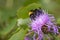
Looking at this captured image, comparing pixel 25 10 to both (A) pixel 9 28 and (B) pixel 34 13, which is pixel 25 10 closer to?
(B) pixel 34 13

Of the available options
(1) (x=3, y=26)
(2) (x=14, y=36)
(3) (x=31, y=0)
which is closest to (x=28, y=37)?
(2) (x=14, y=36)

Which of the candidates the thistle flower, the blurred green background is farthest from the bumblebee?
the blurred green background

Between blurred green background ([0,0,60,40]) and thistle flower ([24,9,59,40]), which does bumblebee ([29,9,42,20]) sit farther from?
blurred green background ([0,0,60,40])

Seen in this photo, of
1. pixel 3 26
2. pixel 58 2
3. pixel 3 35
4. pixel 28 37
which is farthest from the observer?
pixel 58 2

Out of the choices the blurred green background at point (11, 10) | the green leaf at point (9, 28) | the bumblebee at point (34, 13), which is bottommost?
the bumblebee at point (34, 13)

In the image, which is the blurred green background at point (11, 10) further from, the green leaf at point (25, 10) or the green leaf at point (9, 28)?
the green leaf at point (25, 10)

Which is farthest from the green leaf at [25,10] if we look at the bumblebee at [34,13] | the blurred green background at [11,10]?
the blurred green background at [11,10]

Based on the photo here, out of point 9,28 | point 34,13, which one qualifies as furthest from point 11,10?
point 34,13

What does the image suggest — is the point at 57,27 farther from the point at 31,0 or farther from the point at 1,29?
the point at 1,29

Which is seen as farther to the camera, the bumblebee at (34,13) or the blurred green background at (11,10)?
the blurred green background at (11,10)
